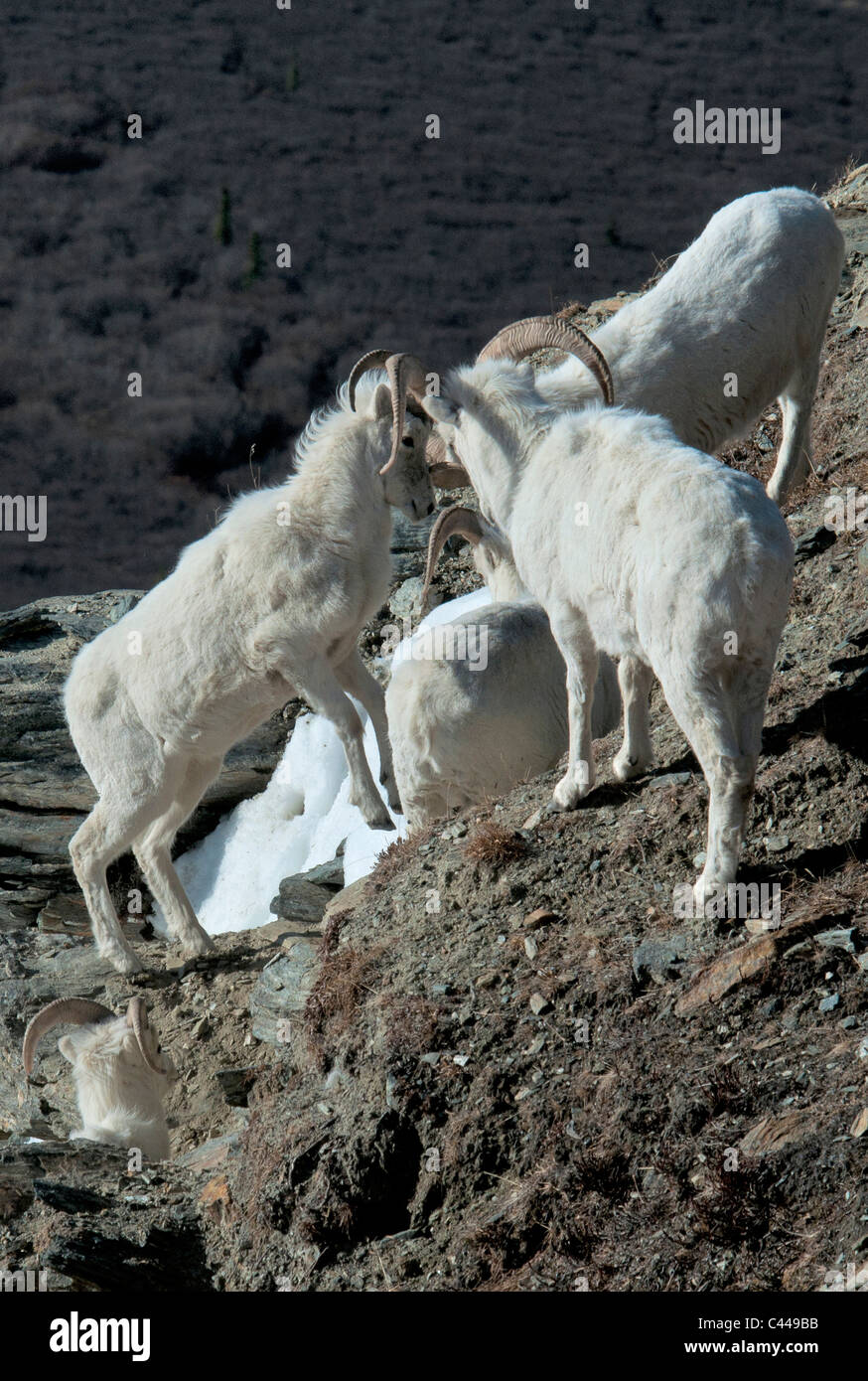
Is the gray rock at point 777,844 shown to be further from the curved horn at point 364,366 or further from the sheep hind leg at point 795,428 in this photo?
the curved horn at point 364,366

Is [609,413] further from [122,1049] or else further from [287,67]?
[287,67]

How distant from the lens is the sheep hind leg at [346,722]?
9.04m

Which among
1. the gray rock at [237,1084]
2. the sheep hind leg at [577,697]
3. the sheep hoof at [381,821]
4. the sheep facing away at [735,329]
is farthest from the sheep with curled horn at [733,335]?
the gray rock at [237,1084]

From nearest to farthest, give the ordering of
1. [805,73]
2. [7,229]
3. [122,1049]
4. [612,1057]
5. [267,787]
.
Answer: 1. [612,1057]
2. [122,1049]
3. [267,787]
4. [7,229]
5. [805,73]

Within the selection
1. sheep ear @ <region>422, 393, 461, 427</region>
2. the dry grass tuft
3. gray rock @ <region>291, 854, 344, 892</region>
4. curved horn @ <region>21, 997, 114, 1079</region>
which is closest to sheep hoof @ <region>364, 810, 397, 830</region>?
the dry grass tuft

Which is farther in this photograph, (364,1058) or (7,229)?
(7,229)

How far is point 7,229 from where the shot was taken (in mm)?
45938

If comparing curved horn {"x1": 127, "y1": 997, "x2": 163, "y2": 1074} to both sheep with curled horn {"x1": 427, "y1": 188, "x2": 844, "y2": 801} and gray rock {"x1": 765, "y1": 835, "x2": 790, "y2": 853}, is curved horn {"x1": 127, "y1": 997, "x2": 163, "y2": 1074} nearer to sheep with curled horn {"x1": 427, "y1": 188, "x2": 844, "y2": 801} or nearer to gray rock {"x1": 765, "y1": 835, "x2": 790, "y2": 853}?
sheep with curled horn {"x1": 427, "y1": 188, "x2": 844, "y2": 801}

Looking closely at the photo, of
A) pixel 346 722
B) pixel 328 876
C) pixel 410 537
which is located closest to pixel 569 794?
pixel 346 722

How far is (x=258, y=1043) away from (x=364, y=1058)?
2.50 m

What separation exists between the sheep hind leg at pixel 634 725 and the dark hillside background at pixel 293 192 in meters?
29.1

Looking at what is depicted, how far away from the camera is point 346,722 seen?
9039 millimetres

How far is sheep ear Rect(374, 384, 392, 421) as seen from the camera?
30.6 feet

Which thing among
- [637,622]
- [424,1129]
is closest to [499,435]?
[637,622]
